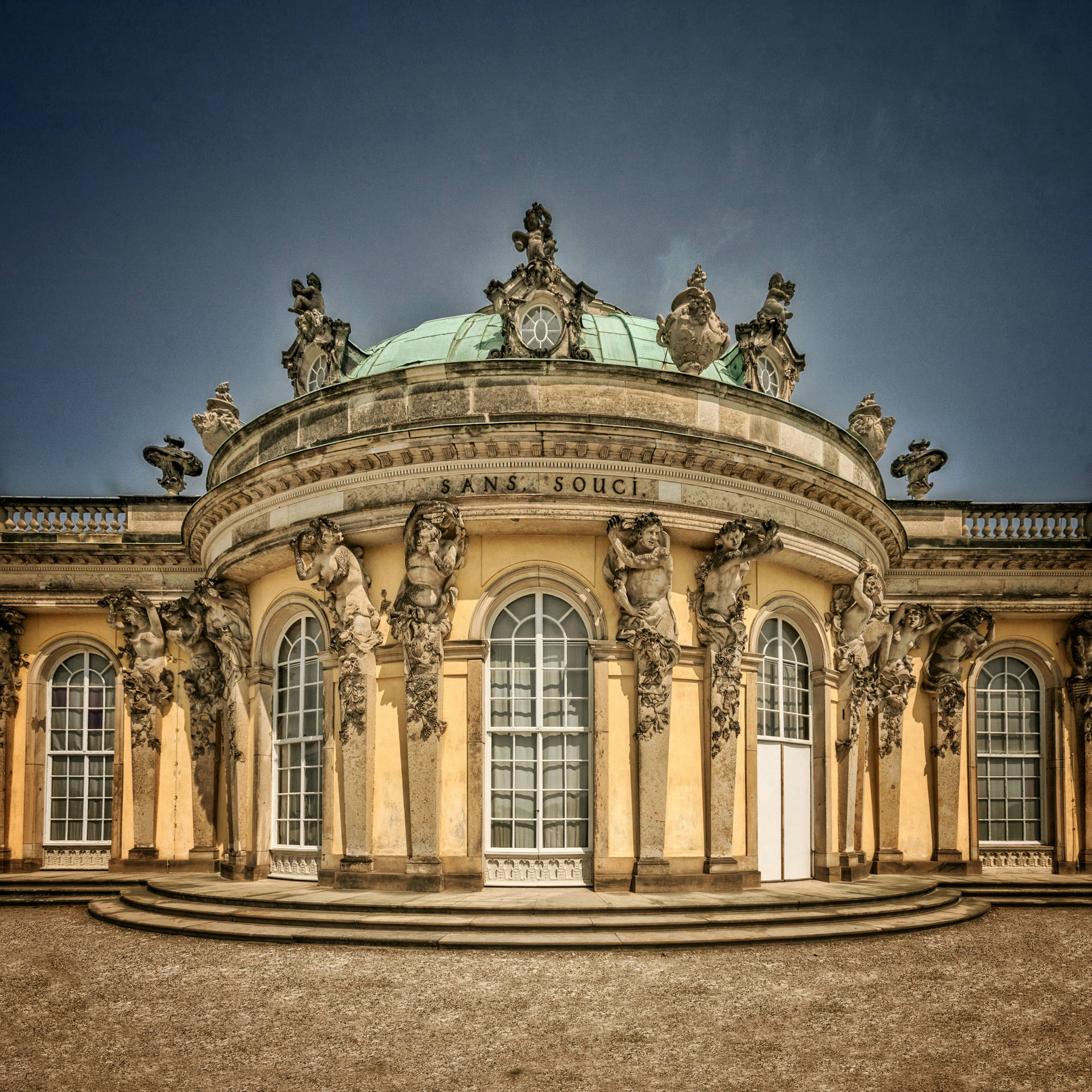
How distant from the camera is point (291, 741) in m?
16.1

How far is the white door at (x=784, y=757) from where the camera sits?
15.4m

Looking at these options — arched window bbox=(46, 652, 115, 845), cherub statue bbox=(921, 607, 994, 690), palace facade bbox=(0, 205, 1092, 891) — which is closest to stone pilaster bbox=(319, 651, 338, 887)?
palace facade bbox=(0, 205, 1092, 891)

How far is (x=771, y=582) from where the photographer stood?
51.6 feet

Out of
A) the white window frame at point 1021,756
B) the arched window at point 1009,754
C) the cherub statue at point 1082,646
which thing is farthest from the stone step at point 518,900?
the cherub statue at point 1082,646

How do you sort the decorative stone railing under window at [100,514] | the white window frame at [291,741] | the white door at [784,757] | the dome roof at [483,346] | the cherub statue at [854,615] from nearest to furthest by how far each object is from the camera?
the white door at [784,757], the white window frame at [291,741], the cherub statue at [854,615], the dome roof at [483,346], the decorative stone railing under window at [100,514]

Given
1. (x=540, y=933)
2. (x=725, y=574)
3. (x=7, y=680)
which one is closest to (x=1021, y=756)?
(x=725, y=574)

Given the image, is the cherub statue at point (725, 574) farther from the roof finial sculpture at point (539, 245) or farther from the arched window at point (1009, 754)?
the arched window at point (1009, 754)

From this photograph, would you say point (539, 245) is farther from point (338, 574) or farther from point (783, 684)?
point (783, 684)

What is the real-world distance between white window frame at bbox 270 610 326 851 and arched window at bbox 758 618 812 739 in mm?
6546

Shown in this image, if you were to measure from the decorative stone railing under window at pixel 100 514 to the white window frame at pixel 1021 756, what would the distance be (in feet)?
53.2

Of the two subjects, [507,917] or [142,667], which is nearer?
[507,917]

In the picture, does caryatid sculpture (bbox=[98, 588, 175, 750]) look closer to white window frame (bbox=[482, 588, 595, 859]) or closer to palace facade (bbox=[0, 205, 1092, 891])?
palace facade (bbox=[0, 205, 1092, 891])

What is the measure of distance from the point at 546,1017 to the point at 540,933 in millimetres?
2926

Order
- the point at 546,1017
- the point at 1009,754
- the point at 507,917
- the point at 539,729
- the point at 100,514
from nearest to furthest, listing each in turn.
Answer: the point at 546,1017
the point at 507,917
the point at 539,729
the point at 1009,754
the point at 100,514
